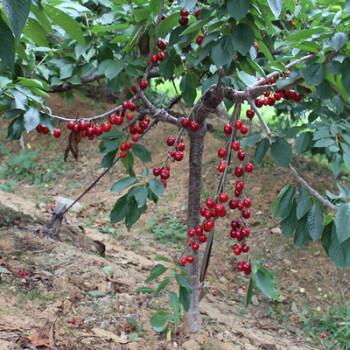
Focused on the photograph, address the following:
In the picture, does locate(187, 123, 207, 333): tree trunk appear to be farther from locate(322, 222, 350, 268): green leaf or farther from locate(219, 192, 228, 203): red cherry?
locate(322, 222, 350, 268): green leaf

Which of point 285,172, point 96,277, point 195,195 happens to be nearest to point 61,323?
point 96,277

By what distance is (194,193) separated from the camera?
90.9 inches

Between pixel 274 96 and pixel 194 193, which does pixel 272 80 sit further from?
pixel 194 193

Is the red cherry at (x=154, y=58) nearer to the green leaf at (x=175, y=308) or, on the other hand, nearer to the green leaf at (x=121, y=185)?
the green leaf at (x=121, y=185)

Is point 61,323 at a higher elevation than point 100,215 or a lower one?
higher

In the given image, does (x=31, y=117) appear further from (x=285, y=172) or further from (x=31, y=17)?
(x=285, y=172)

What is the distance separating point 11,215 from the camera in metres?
3.37

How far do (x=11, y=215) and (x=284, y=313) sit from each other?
204 cm

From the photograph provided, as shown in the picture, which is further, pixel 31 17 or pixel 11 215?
pixel 11 215

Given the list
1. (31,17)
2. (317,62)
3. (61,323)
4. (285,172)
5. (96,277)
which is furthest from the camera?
(285,172)

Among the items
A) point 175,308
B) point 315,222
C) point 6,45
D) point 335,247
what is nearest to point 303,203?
point 315,222

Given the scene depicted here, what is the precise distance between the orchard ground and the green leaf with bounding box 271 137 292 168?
3.55 ft

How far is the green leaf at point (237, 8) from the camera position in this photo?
1.31 metres

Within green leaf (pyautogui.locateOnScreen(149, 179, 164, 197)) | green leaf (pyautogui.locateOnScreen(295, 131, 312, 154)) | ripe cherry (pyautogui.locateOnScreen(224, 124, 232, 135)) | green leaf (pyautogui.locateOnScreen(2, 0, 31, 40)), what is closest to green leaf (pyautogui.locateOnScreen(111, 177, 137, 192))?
green leaf (pyautogui.locateOnScreen(149, 179, 164, 197))
